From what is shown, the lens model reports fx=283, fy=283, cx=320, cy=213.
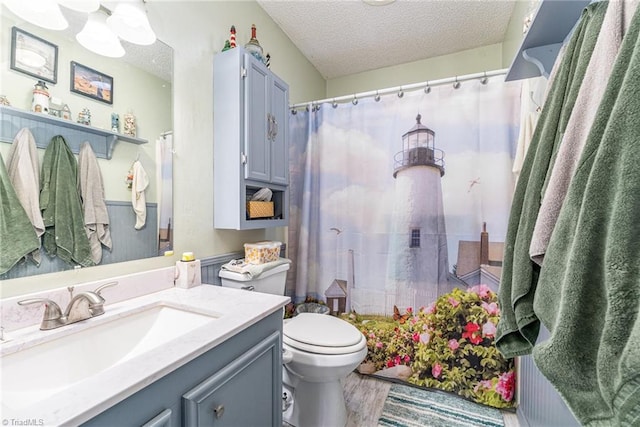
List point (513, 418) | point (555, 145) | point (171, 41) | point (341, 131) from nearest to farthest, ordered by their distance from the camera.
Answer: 1. point (555, 145)
2. point (171, 41)
3. point (513, 418)
4. point (341, 131)

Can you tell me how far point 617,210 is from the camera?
0.37 m

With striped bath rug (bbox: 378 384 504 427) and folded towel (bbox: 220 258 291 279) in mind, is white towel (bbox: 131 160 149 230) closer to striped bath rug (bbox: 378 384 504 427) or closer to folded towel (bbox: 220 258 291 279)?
folded towel (bbox: 220 258 291 279)

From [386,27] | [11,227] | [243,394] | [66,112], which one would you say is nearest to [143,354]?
[243,394]

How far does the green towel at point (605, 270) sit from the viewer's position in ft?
1.19

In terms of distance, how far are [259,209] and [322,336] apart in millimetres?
736

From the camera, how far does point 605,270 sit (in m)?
0.39

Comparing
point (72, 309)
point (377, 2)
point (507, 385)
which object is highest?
point (377, 2)

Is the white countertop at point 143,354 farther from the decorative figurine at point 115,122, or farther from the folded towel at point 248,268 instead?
the decorative figurine at point 115,122

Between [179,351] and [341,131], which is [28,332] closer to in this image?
[179,351]

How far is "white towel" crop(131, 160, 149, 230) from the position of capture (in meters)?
1.10

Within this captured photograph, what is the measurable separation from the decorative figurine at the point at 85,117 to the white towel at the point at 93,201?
0.07 m

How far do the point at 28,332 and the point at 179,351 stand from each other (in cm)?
46

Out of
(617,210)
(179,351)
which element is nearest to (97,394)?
(179,351)

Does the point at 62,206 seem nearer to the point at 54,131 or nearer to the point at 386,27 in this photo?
the point at 54,131
